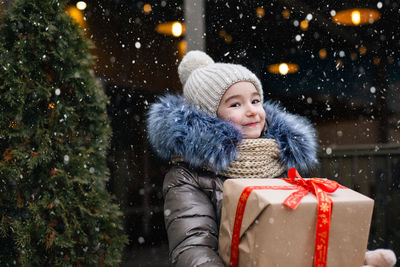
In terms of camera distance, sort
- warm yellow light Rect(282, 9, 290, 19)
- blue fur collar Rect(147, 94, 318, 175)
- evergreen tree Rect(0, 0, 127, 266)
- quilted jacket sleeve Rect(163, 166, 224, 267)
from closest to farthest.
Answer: quilted jacket sleeve Rect(163, 166, 224, 267) → blue fur collar Rect(147, 94, 318, 175) → evergreen tree Rect(0, 0, 127, 266) → warm yellow light Rect(282, 9, 290, 19)

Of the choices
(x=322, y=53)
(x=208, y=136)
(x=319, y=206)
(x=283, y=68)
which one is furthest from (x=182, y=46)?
(x=319, y=206)

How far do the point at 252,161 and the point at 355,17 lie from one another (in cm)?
232

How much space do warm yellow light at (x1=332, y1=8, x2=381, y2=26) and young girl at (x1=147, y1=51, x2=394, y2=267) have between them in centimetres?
181

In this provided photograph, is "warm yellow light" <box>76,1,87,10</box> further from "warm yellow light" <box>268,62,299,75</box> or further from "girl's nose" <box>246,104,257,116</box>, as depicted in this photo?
"girl's nose" <box>246,104,257,116</box>

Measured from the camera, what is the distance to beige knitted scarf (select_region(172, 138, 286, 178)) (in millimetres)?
2047

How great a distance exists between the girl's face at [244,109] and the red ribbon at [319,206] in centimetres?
52

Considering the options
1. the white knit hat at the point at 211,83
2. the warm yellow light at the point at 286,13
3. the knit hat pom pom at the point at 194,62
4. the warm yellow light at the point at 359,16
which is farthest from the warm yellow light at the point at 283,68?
the white knit hat at the point at 211,83

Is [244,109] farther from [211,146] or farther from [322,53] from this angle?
[322,53]

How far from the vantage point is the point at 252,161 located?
2.06 m

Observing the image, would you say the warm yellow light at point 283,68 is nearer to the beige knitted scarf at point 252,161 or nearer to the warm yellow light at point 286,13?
the warm yellow light at point 286,13

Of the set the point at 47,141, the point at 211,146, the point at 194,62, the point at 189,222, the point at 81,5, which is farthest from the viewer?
the point at 81,5

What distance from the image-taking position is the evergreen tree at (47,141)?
238 cm

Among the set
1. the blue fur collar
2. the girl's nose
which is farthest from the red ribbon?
the girl's nose

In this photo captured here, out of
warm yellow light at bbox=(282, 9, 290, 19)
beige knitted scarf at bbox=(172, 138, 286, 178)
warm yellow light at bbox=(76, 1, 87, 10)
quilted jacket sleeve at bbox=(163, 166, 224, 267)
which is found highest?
warm yellow light at bbox=(76, 1, 87, 10)
